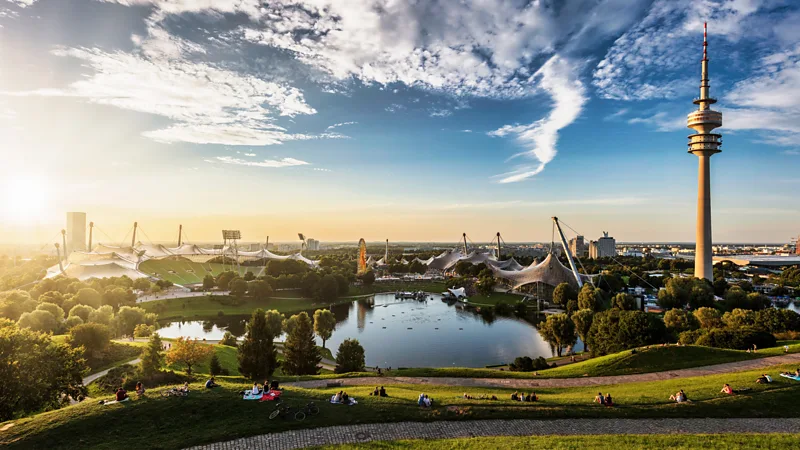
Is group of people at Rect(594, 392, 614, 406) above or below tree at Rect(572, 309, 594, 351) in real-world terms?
above

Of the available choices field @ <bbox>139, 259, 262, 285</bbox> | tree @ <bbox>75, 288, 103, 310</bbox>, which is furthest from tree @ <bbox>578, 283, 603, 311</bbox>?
field @ <bbox>139, 259, 262, 285</bbox>

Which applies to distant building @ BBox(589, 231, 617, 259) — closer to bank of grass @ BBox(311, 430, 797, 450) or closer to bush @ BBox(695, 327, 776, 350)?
bush @ BBox(695, 327, 776, 350)

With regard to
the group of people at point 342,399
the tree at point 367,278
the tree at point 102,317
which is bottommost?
the tree at point 367,278

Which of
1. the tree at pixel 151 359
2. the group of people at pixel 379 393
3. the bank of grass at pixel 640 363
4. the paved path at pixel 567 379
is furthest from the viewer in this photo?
the bank of grass at pixel 640 363

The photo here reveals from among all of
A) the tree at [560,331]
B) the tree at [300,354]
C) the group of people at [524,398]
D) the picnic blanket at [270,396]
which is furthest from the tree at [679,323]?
the picnic blanket at [270,396]

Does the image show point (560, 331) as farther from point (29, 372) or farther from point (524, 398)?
point (29, 372)

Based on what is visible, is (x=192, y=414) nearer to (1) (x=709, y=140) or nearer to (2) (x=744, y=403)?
(2) (x=744, y=403)

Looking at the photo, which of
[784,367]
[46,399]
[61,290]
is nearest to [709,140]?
[784,367]

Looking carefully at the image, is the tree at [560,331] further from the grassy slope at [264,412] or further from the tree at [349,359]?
the grassy slope at [264,412]
